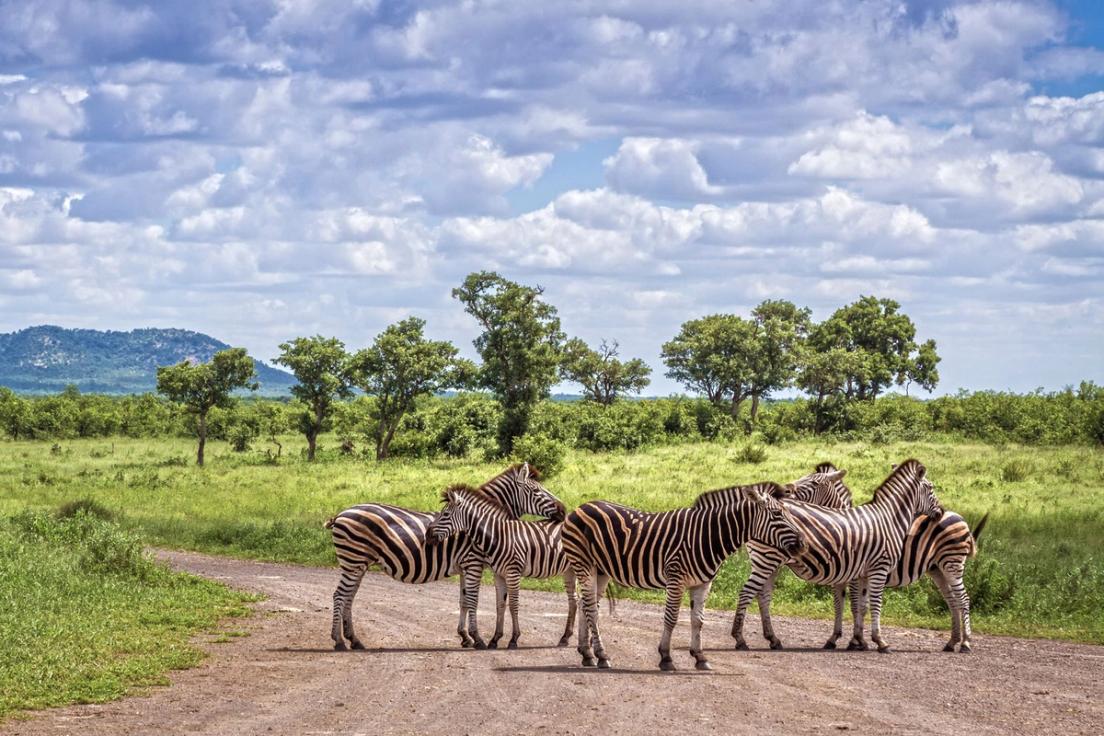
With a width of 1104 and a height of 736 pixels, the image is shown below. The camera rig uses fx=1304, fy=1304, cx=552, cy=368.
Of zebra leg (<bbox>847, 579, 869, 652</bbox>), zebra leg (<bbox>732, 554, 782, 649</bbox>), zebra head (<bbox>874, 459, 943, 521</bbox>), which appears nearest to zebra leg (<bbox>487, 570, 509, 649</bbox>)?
zebra leg (<bbox>732, 554, 782, 649</bbox>)

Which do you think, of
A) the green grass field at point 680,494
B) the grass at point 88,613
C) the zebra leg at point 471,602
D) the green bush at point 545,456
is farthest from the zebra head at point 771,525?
the green bush at point 545,456

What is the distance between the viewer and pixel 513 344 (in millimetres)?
60688

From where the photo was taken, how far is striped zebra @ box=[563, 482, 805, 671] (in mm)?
14656

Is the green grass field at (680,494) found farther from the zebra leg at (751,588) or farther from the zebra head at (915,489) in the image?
the zebra leg at (751,588)

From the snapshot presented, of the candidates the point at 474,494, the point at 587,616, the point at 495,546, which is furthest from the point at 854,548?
the point at 474,494

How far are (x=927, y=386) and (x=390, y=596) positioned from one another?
84970 millimetres

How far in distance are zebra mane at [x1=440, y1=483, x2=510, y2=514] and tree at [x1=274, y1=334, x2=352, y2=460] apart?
157 feet

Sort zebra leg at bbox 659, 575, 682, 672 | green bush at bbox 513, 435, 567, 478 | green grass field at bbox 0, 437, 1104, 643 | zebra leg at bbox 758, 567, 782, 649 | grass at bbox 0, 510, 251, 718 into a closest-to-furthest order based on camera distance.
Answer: grass at bbox 0, 510, 251, 718 → zebra leg at bbox 659, 575, 682, 672 → zebra leg at bbox 758, 567, 782, 649 → green grass field at bbox 0, 437, 1104, 643 → green bush at bbox 513, 435, 567, 478

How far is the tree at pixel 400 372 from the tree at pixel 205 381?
18.4 ft

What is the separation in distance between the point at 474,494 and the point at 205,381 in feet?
165

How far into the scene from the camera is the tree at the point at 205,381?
210 ft

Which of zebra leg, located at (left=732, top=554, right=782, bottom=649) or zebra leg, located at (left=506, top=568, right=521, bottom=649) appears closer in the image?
zebra leg, located at (left=732, top=554, right=782, bottom=649)

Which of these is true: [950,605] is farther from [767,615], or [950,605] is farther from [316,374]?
[316,374]

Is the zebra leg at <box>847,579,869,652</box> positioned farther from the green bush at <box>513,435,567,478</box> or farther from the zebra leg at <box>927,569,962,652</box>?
the green bush at <box>513,435,567,478</box>
